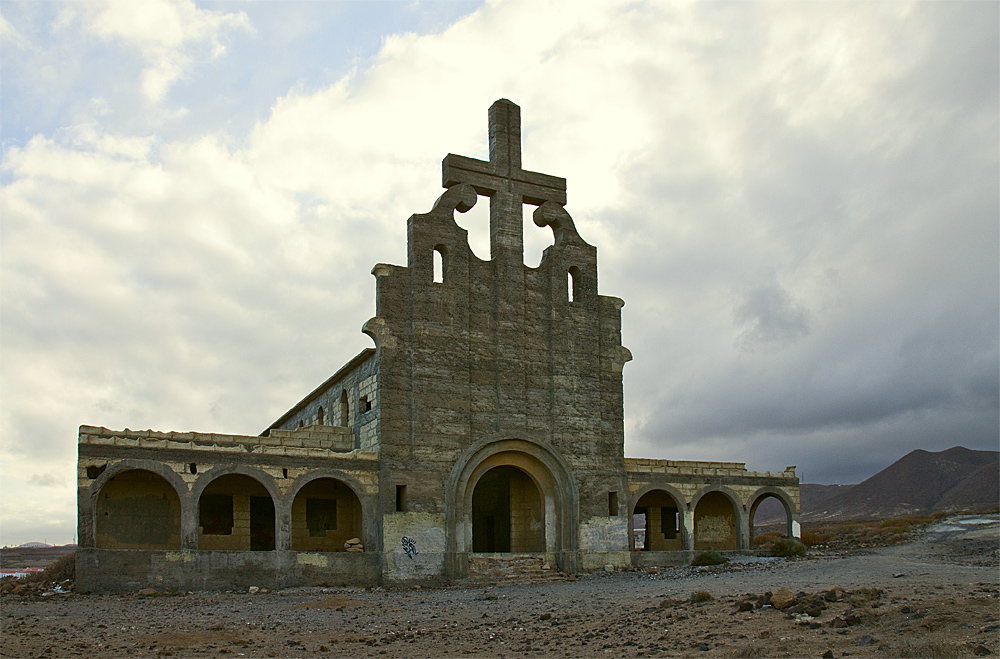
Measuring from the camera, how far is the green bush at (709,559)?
2781cm

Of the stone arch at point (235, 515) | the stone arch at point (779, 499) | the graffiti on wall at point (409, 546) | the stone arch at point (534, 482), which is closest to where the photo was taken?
the graffiti on wall at point (409, 546)

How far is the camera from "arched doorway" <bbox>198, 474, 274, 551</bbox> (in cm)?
2580

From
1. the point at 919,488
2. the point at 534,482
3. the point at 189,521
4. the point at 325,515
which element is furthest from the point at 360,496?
the point at 919,488

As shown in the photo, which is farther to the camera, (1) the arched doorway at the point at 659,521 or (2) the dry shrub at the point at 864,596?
(1) the arched doorway at the point at 659,521

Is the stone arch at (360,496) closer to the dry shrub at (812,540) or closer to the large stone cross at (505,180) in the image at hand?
the large stone cross at (505,180)

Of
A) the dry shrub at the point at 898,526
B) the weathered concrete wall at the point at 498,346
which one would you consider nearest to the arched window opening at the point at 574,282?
the weathered concrete wall at the point at 498,346

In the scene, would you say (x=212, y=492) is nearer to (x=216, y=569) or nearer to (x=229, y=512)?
(x=229, y=512)

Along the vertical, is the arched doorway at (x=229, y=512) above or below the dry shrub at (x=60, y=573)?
above

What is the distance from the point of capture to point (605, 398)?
29094 mm

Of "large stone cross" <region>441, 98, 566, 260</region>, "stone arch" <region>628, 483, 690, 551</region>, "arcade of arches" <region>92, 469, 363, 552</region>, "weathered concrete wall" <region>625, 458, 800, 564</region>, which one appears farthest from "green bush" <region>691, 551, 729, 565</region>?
"large stone cross" <region>441, 98, 566, 260</region>

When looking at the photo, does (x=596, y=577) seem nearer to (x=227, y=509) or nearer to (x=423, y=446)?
(x=423, y=446)

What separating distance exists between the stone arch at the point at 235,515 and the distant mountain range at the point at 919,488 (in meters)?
87.3

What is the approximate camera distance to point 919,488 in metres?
111

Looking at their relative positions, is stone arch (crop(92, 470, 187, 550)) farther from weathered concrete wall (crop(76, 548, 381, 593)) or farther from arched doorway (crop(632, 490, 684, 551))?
arched doorway (crop(632, 490, 684, 551))
